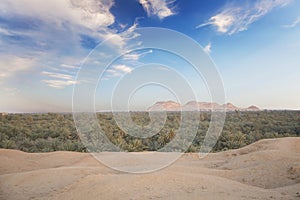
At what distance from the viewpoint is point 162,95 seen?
9695mm

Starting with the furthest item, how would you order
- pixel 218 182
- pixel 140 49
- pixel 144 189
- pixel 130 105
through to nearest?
pixel 130 105 → pixel 140 49 → pixel 218 182 → pixel 144 189

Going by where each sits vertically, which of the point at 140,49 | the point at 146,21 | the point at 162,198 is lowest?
the point at 162,198

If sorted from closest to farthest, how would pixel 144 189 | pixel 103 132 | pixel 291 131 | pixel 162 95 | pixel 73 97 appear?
pixel 144 189 < pixel 73 97 < pixel 162 95 < pixel 103 132 < pixel 291 131

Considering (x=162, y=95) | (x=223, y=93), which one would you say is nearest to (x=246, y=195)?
(x=223, y=93)

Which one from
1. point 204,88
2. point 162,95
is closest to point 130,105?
point 162,95

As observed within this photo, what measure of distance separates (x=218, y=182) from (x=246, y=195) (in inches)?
39.1

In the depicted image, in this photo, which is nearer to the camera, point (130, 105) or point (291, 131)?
point (130, 105)

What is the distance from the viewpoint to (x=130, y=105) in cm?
875

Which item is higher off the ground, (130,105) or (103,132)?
(130,105)

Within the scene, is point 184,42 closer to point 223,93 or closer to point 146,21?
point 223,93

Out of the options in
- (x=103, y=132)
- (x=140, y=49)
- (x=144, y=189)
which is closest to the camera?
(x=144, y=189)

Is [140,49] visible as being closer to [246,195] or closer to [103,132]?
[246,195]

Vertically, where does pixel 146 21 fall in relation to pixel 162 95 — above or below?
above

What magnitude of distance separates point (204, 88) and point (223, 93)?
0.53 metres
